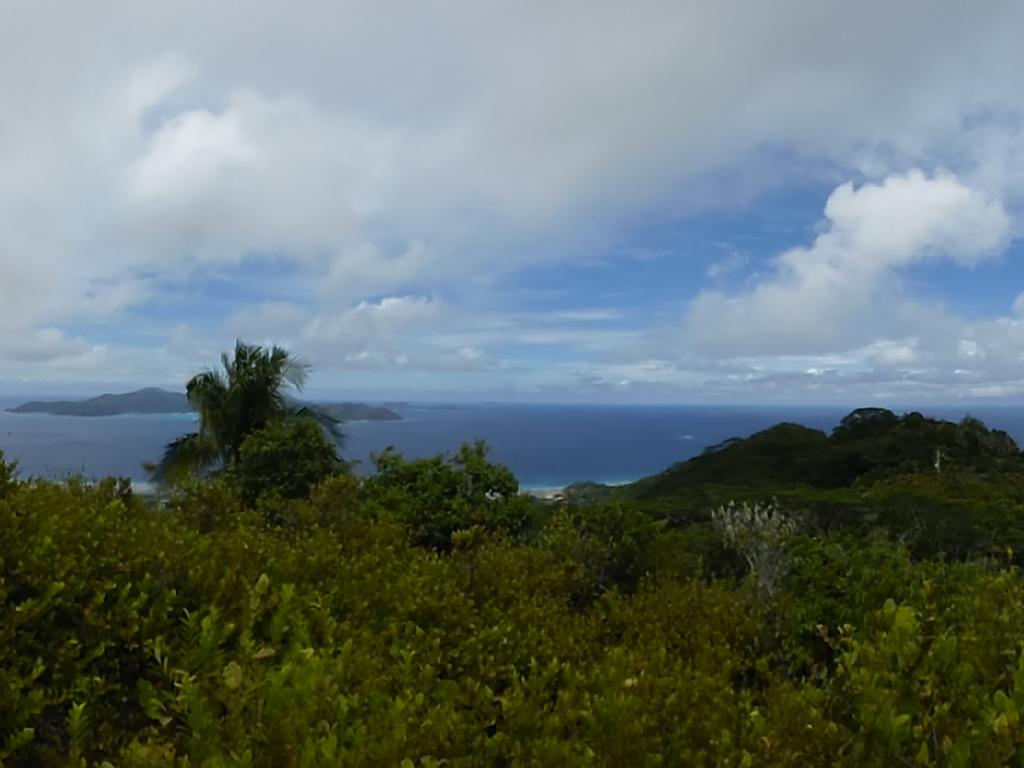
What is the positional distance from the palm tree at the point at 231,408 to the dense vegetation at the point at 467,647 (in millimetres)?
4853

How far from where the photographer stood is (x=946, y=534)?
19953 mm

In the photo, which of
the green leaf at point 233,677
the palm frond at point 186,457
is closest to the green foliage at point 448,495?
the palm frond at point 186,457

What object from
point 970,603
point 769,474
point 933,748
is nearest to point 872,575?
point 970,603

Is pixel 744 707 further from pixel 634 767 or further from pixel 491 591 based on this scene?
pixel 491 591

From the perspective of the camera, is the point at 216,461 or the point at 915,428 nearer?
the point at 216,461

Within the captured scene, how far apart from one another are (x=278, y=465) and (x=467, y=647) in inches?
371

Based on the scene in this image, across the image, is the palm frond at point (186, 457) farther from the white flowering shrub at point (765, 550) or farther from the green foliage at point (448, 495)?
the white flowering shrub at point (765, 550)

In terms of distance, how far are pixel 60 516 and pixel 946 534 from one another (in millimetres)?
20573

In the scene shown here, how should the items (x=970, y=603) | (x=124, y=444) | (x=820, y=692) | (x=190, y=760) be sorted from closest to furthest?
(x=190, y=760) < (x=820, y=692) < (x=970, y=603) < (x=124, y=444)

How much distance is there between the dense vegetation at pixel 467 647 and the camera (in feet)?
8.36

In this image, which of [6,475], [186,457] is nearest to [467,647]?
[6,475]

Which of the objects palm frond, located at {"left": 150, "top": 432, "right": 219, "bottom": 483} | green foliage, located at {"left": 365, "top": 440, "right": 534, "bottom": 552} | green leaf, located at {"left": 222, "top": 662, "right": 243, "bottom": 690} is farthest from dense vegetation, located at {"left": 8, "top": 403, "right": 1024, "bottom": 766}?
palm frond, located at {"left": 150, "top": 432, "right": 219, "bottom": 483}

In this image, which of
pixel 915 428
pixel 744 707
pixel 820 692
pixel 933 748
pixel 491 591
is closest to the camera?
pixel 933 748

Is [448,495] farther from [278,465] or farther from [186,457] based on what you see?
[186,457]
